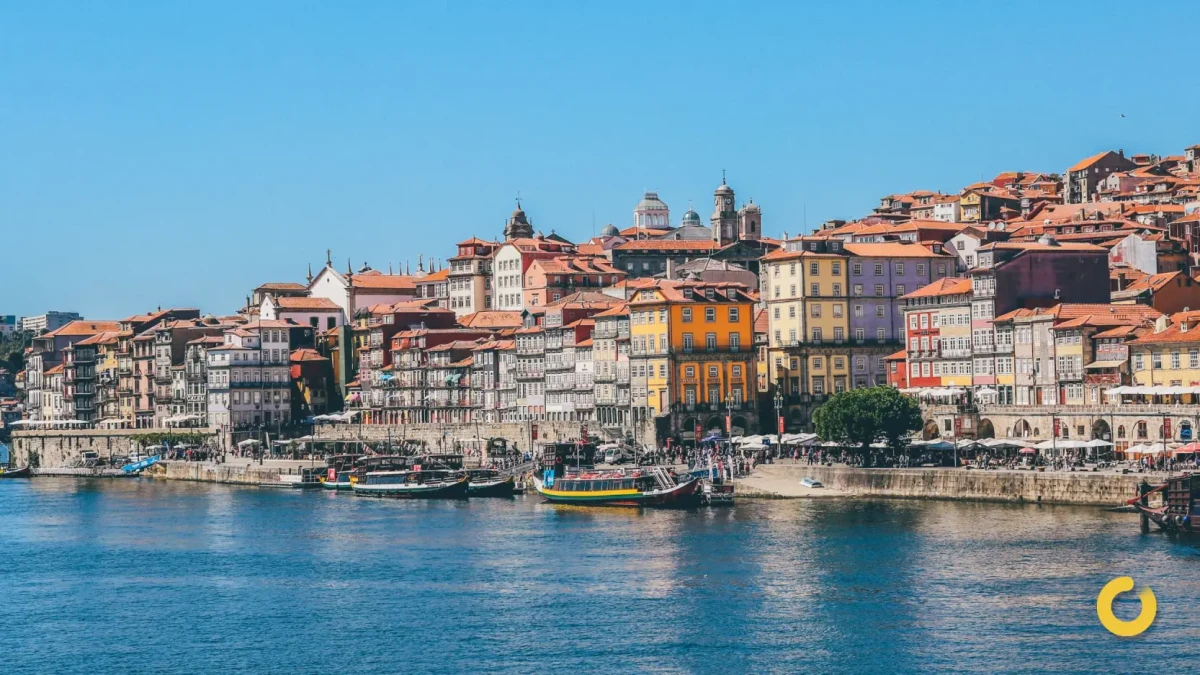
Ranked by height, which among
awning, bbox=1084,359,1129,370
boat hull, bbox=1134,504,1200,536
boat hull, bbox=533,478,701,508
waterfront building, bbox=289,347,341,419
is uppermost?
waterfront building, bbox=289,347,341,419

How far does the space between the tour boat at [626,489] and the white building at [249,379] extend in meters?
55.4

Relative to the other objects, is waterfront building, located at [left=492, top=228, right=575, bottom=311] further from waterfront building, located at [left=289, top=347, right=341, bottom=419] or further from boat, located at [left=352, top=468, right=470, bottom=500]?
boat, located at [left=352, top=468, right=470, bottom=500]

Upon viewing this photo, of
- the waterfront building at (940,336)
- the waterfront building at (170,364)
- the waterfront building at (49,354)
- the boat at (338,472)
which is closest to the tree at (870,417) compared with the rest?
the waterfront building at (940,336)

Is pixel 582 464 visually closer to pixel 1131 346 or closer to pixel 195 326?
pixel 1131 346

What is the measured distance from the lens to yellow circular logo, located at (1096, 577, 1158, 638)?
57531 mm

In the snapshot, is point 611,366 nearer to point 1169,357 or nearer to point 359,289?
point 1169,357

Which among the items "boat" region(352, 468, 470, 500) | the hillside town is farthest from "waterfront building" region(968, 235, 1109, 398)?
"boat" region(352, 468, 470, 500)

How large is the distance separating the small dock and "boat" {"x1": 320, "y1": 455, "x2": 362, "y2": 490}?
25.3 metres

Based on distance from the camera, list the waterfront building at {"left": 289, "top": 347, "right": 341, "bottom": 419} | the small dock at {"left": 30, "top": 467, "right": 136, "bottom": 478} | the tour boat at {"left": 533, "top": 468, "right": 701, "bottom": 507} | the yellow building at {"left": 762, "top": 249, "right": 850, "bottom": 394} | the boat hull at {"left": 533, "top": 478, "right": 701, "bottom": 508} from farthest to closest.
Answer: the waterfront building at {"left": 289, "top": 347, "right": 341, "bottom": 419} → the small dock at {"left": 30, "top": 467, "right": 136, "bottom": 478} → the yellow building at {"left": 762, "top": 249, "right": 850, "bottom": 394} → the tour boat at {"left": 533, "top": 468, "right": 701, "bottom": 507} → the boat hull at {"left": 533, "top": 478, "right": 701, "bottom": 508}

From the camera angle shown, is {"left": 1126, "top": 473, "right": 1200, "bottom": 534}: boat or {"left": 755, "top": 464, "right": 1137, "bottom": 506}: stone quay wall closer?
{"left": 1126, "top": 473, "right": 1200, "bottom": 534}: boat

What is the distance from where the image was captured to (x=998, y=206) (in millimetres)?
169125

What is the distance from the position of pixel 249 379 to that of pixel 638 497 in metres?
63.5

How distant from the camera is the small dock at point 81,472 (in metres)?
152

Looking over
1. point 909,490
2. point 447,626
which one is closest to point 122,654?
point 447,626
